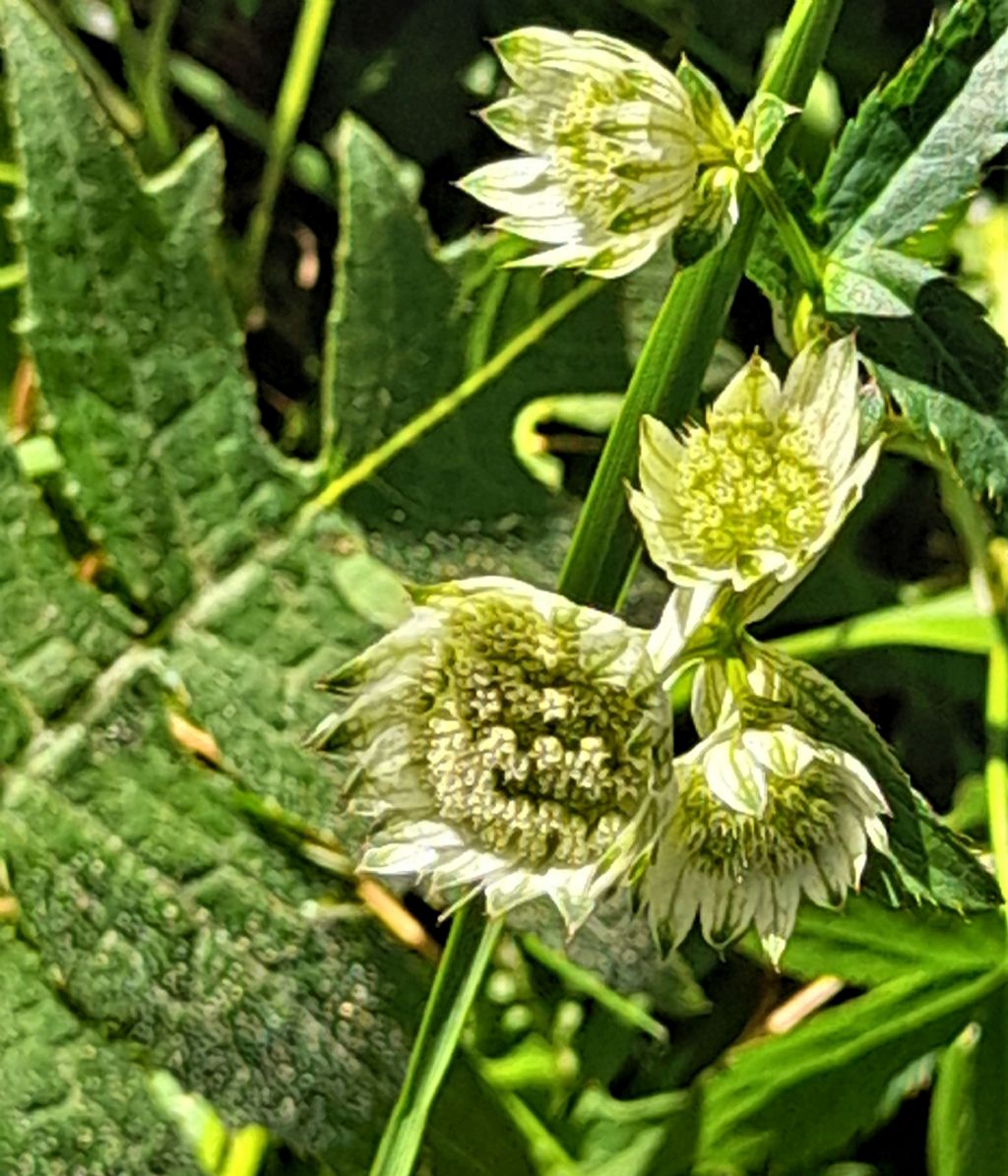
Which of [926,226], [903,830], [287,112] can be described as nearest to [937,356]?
[926,226]

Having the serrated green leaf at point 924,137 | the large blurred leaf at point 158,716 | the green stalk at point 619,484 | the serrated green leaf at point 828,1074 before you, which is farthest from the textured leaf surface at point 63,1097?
the serrated green leaf at point 924,137

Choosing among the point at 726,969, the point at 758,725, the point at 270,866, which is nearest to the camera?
the point at 758,725

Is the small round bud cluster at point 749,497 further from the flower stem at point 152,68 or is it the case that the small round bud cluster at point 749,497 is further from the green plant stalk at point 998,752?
the flower stem at point 152,68

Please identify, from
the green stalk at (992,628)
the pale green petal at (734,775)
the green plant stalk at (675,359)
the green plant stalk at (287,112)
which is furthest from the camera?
the green plant stalk at (287,112)

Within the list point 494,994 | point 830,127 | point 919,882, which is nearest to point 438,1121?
point 494,994

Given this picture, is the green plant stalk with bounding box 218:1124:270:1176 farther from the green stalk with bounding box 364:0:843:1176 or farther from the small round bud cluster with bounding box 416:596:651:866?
the small round bud cluster with bounding box 416:596:651:866

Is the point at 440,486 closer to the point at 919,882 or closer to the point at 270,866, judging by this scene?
the point at 270,866
